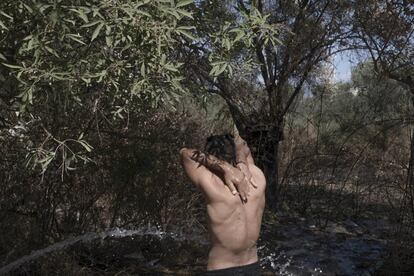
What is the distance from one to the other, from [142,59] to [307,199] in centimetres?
753

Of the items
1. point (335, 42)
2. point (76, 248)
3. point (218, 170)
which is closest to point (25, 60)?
point (218, 170)

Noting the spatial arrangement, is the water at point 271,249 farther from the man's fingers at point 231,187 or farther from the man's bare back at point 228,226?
the man's fingers at point 231,187

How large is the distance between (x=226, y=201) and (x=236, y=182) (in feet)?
0.47

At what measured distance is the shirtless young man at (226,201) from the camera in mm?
3973

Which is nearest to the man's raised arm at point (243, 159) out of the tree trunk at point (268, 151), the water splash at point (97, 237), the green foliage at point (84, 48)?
the green foliage at point (84, 48)

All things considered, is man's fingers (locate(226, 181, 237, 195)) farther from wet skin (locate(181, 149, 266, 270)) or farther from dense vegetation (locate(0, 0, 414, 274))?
dense vegetation (locate(0, 0, 414, 274))

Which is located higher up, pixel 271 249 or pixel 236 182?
pixel 236 182

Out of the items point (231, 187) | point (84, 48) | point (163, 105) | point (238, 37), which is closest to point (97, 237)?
point (163, 105)

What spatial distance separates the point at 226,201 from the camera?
3979mm

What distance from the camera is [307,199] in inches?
412

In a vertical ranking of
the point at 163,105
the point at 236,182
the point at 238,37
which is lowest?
the point at 236,182

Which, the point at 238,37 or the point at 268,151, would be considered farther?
the point at 268,151

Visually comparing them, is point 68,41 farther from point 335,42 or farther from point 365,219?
point 365,219

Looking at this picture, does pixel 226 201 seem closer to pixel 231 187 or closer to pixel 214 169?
pixel 231 187
